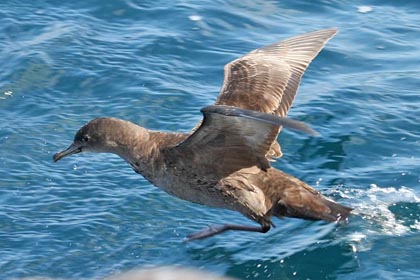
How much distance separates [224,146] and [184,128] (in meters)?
2.34

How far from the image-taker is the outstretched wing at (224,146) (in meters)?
7.14

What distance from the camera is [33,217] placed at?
328 inches

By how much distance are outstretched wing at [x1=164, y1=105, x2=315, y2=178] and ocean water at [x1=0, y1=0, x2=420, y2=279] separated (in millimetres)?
754

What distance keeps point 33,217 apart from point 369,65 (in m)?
4.49

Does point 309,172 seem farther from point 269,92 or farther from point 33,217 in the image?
point 33,217

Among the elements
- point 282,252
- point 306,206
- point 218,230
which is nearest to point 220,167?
point 218,230

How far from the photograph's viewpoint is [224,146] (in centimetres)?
742

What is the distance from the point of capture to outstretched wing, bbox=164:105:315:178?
7.14m

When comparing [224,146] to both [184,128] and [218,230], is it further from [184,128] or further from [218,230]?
[184,128]

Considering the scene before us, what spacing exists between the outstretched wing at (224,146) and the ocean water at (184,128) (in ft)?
2.48

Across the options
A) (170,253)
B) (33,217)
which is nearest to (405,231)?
(170,253)

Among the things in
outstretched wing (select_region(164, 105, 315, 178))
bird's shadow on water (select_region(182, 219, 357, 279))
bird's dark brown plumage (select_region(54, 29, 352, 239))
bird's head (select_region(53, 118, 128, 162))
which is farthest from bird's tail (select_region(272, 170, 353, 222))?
bird's head (select_region(53, 118, 128, 162))

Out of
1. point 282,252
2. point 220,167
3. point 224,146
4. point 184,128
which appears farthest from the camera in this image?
point 184,128

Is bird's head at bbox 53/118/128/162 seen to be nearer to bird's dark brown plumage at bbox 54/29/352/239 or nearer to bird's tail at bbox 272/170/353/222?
bird's dark brown plumage at bbox 54/29/352/239
